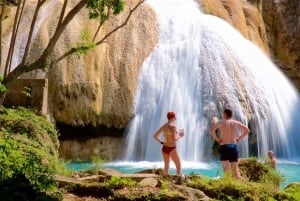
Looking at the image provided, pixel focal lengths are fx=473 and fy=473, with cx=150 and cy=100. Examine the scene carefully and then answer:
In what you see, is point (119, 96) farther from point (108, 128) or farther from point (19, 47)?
point (19, 47)

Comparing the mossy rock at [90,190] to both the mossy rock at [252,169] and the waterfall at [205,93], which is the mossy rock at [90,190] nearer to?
the mossy rock at [252,169]

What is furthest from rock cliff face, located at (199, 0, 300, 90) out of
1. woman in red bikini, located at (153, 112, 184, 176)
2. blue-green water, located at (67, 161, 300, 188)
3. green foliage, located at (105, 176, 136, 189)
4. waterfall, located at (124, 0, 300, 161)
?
green foliage, located at (105, 176, 136, 189)

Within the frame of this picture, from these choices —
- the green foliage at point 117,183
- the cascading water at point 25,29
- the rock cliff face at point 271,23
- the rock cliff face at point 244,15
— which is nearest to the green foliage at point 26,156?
the green foliage at point 117,183

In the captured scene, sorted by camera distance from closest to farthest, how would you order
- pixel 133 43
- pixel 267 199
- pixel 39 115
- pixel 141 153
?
pixel 267 199 < pixel 39 115 < pixel 141 153 < pixel 133 43

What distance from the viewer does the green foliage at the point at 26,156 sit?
20.6 feet

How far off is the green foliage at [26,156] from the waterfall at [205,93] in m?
6.28

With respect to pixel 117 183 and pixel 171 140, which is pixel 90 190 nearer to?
pixel 117 183

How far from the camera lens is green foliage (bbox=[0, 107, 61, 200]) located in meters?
6.28

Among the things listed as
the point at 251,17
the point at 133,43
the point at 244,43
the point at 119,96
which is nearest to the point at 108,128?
the point at 119,96

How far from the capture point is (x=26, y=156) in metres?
8.51

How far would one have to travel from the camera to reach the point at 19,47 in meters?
20.6

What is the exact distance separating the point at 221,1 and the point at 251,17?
2372mm

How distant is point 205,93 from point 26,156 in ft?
39.0

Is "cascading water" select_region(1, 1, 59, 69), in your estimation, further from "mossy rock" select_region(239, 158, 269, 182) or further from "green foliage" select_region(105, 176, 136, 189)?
"green foliage" select_region(105, 176, 136, 189)
